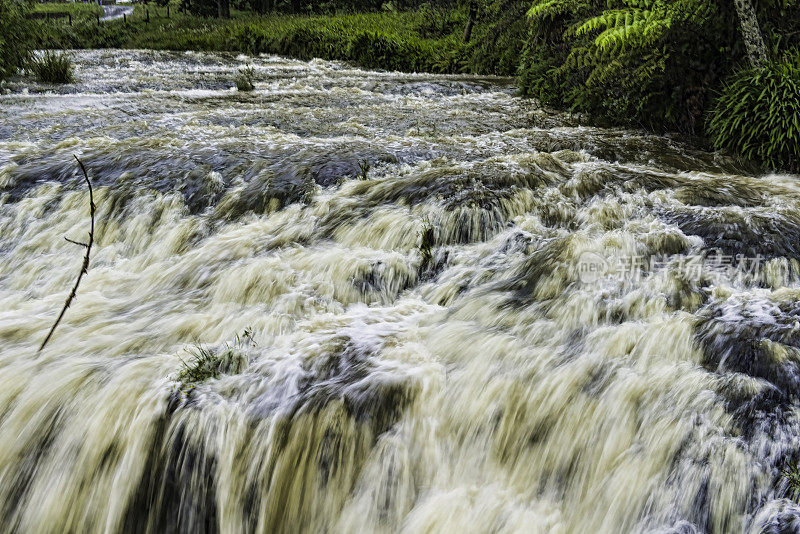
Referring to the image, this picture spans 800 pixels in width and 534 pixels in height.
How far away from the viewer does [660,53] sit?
280 inches

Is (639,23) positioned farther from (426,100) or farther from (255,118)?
(255,118)

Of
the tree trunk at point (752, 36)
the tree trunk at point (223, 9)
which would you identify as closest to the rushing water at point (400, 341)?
the tree trunk at point (752, 36)

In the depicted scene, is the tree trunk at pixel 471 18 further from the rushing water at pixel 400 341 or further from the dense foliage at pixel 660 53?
the rushing water at pixel 400 341

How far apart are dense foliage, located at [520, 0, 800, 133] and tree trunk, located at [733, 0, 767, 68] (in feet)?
1.02

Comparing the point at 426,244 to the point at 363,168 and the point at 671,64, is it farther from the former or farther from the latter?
the point at 671,64

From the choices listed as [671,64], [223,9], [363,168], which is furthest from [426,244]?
[223,9]

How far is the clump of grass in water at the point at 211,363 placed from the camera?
3215mm

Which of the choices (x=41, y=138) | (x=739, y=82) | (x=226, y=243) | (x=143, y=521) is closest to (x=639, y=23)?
(x=739, y=82)

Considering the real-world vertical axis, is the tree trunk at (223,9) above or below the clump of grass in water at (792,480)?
above

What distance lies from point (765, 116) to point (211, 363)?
21.0 feet

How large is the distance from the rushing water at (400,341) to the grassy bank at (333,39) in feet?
31.5

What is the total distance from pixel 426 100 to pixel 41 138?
21.1ft

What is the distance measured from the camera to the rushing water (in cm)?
269

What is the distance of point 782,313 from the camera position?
3.40 m
